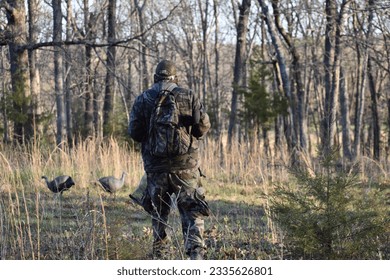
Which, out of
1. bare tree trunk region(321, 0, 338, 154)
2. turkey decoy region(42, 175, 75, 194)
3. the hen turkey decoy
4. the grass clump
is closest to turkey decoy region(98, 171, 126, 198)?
the hen turkey decoy

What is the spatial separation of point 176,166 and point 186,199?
0.30m

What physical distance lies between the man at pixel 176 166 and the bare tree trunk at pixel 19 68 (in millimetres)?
9314

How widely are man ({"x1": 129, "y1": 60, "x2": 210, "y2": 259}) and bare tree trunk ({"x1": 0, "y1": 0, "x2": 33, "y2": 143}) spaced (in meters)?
9.31

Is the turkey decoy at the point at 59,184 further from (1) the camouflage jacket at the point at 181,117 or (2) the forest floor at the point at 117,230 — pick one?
(1) the camouflage jacket at the point at 181,117

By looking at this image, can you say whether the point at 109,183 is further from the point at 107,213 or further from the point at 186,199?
the point at 186,199

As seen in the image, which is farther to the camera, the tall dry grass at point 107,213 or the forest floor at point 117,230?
the tall dry grass at point 107,213

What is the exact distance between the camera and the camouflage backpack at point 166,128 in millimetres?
5016

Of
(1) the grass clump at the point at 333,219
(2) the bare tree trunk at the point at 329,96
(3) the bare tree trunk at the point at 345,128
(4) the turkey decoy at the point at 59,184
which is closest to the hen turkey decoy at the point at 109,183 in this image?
(4) the turkey decoy at the point at 59,184

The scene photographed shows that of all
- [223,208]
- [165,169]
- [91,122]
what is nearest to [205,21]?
[91,122]

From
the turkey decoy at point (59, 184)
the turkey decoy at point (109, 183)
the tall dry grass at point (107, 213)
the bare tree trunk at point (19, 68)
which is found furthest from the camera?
the bare tree trunk at point (19, 68)

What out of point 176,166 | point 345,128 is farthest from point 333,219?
point 345,128

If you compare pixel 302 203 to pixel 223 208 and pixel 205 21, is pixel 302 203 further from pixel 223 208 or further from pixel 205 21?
pixel 205 21
